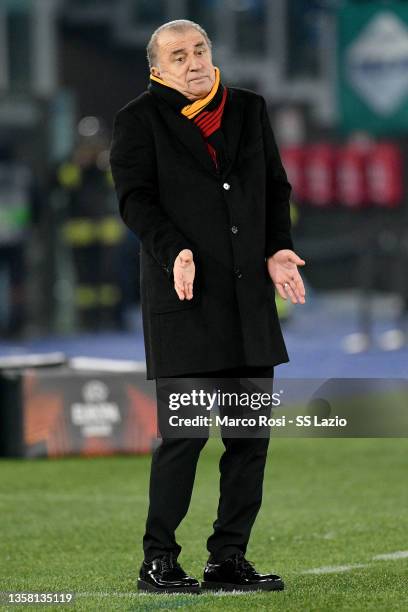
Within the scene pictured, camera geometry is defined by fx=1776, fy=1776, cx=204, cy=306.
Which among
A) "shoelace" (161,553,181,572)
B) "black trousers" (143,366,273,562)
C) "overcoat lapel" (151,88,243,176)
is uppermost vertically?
"overcoat lapel" (151,88,243,176)

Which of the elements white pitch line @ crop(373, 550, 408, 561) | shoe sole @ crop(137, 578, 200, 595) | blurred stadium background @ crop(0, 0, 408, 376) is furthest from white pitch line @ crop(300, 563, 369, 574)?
blurred stadium background @ crop(0, 0, 408, 376)

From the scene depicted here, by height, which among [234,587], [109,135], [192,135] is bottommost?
[234,587]

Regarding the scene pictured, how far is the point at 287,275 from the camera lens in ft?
17.0

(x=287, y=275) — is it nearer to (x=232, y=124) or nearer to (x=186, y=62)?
(x=232, y=124)

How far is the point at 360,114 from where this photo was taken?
65.7 ft

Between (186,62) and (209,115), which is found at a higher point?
(186,62)

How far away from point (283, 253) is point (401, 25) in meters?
14.4

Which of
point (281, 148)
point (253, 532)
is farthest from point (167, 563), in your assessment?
point (281, 148)

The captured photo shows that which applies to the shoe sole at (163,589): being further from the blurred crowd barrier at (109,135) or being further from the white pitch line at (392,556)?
the blurred crowd barrier at (109,135)

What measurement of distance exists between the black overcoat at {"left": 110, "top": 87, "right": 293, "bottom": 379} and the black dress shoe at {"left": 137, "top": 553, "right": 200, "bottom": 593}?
0.56 m

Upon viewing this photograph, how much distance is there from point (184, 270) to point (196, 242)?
0.58 feet

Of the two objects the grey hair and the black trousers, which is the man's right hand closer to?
the black trousers

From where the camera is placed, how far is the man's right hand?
5012mm

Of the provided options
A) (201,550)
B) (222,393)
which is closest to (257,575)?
(222,393)
